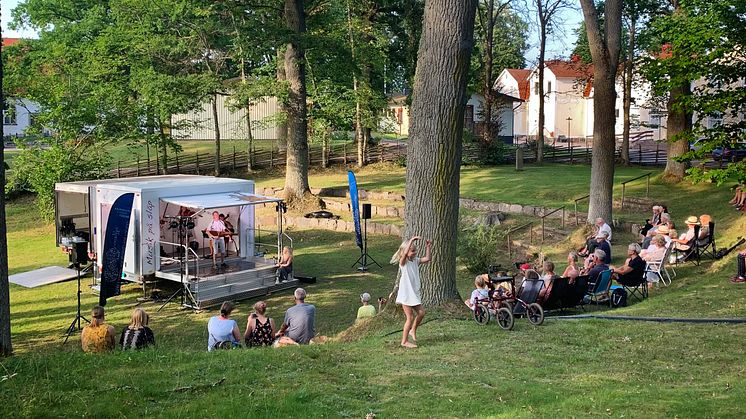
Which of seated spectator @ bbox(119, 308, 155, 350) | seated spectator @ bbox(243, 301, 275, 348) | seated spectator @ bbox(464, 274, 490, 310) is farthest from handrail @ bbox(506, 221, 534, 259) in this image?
seated spectator @ bbox(119, 308, 155, 350)

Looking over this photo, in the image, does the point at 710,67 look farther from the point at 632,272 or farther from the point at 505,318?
the point at 505,318

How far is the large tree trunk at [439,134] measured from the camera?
31.8 ft

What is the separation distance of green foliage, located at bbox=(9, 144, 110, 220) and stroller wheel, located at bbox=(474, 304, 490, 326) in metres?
18.9

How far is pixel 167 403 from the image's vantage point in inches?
226

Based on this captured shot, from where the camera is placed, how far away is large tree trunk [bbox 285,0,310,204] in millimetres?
25984

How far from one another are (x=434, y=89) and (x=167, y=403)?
219 inches

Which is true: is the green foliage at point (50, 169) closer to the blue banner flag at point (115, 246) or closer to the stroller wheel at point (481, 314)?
the blue banner flag at point (115, 246)

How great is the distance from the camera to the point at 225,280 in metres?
15.5

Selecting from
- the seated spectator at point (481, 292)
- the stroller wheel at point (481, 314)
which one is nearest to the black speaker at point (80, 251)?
the seated spectator at point (481, 292)

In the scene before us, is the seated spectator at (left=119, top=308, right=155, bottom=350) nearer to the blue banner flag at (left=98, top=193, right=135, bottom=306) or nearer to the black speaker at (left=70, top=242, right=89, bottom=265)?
the blue banner flag at (left=98, top=193, right=135, bottom=306)

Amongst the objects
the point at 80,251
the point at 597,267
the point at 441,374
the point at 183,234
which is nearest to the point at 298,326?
the point at 441,374

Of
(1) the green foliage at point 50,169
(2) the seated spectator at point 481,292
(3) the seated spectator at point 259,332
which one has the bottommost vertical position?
(3) the seated spectator at point 259,332

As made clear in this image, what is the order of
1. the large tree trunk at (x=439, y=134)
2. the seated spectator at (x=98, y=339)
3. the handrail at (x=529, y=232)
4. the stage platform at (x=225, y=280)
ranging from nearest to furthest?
1. the seated spectator at (x=98, y=339)
2. the large tree trunk at (x=439, y=134)
3. the stage platform at (x=225, y=280)
4. the handrail at (x=529, y=232)

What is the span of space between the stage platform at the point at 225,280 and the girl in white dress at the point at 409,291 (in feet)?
24.5
